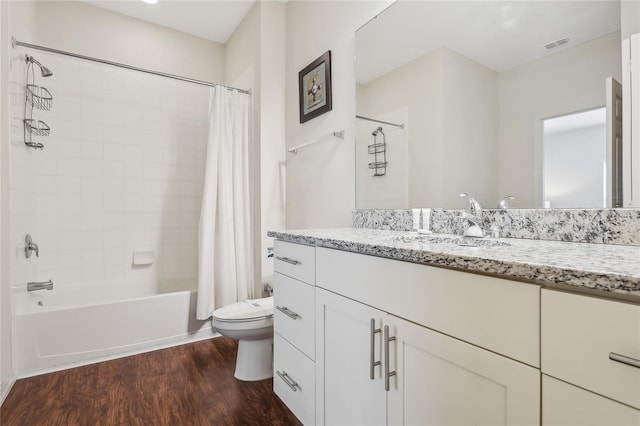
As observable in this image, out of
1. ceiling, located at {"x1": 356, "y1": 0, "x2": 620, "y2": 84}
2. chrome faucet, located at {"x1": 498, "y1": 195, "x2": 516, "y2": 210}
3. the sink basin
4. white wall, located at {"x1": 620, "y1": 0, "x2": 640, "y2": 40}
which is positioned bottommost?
the sink basin

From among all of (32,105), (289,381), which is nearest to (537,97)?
(289,381)

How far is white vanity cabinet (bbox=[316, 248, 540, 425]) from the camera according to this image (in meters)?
0.65

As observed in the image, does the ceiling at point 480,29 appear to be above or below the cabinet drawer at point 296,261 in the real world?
above

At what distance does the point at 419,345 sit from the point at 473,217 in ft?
2.16

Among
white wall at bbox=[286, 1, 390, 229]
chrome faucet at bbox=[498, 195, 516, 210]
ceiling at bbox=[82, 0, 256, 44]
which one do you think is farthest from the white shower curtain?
chrome faucet at bbox=[498, 195, 516, 210]

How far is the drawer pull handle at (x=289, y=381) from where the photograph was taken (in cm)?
142

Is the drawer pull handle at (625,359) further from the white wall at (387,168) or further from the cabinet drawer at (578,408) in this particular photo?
the white wall at (387,168)

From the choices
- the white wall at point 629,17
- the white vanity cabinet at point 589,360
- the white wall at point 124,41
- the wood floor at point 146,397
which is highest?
the white wall at point 124,41

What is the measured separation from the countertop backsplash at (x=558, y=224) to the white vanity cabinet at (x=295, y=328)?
0.62 meters

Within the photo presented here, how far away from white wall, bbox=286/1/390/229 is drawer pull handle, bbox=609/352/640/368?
4.94ft

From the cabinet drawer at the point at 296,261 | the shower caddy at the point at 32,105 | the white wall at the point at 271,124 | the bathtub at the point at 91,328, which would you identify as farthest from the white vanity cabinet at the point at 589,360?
the shower caddy at the point at 32,105

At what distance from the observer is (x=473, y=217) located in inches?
50.6

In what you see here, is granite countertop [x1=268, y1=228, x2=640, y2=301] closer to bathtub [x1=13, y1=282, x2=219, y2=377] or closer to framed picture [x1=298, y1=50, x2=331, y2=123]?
framed picture [x1=298, y1=50, x2=331, y2=123]

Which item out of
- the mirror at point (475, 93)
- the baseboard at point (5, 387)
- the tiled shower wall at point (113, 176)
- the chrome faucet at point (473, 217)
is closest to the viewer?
the mirror at point (475, 93)
